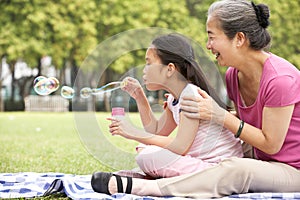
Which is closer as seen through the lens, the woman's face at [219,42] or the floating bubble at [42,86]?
the woman's face at [219,42]

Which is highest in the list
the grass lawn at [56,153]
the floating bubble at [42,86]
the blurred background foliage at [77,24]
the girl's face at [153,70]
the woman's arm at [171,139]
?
the blurred background foliage at [77,24]

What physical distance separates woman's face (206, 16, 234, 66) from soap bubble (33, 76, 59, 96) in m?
1.23

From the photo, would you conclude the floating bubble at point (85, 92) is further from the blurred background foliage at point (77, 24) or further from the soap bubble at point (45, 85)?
the blurred background foliage at point (77, 24)

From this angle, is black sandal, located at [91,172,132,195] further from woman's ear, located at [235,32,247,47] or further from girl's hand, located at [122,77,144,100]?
woman's ear, located at [235,32,247,47]

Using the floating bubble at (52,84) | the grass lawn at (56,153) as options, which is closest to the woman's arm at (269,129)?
the grass lawn at (56,153)

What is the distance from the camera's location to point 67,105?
1719 cm

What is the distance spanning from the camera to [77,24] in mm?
18828

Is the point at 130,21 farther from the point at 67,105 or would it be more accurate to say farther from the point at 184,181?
the point at 184,181

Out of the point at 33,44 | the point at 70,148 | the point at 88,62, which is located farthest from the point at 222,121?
the point at 33,44

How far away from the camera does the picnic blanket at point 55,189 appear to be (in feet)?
8.12

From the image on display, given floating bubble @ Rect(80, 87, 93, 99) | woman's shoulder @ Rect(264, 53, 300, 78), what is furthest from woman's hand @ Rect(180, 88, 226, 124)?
floating bubble @ Rect(80, 87, 93, 99)

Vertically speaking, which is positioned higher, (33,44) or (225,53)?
(33,44)

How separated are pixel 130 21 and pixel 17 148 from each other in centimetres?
1347

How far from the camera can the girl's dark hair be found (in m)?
2.71
